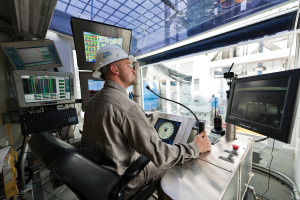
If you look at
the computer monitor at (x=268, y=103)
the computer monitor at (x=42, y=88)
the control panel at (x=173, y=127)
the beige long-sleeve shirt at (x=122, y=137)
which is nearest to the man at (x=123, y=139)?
the beige long-sleeve shirt at (x=122, y=137)

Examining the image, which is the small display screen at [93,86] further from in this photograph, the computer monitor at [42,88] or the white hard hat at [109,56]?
the white hard hat at [109,56]

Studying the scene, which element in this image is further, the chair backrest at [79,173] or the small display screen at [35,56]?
the small display screen at [35,56]

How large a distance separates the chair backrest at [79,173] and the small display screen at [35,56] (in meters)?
1.21

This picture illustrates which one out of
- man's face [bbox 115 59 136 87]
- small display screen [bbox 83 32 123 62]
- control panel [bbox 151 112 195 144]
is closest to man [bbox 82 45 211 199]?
man's face [bbox 115 59 136 87]

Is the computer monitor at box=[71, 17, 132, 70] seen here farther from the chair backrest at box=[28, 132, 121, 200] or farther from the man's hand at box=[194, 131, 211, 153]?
the man's hand at box=[194, 131, 211, 153]

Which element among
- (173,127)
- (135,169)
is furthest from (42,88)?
(173,127)

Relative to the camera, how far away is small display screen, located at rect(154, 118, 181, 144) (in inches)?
45.3

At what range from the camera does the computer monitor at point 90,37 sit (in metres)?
1.26

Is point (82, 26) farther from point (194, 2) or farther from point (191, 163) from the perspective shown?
point (191, 163)

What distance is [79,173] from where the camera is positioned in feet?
1.45

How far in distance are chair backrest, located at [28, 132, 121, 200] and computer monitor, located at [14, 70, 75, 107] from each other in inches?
36.5

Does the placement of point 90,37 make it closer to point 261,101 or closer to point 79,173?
point 79,173

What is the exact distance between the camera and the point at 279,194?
126 centimetres

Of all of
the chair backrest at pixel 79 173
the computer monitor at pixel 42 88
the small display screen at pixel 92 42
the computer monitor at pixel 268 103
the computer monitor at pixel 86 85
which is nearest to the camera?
the chair backrest at pixel 79 173
